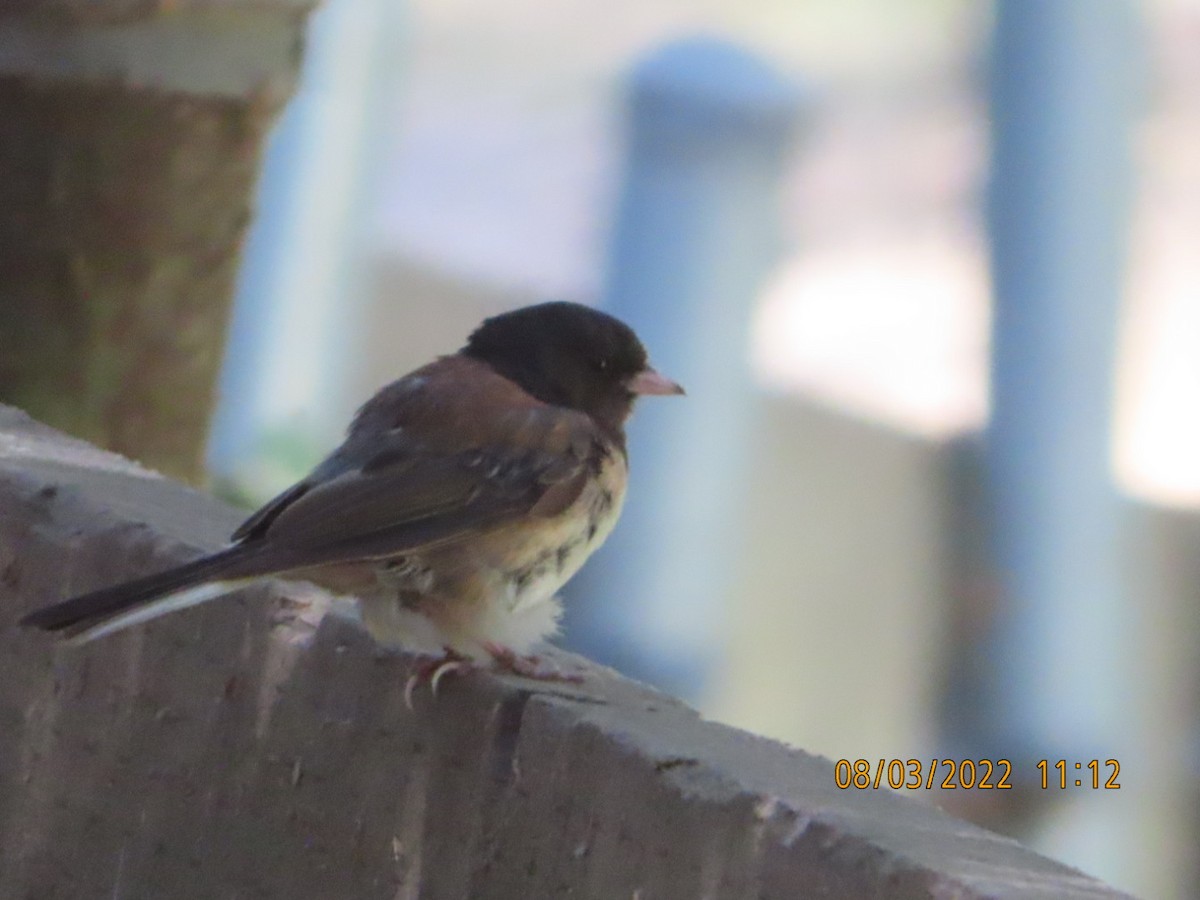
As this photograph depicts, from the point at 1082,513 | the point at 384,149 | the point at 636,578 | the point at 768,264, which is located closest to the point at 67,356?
the point at 636,578

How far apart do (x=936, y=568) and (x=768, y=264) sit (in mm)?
1280

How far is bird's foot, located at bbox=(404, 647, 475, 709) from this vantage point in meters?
1.78

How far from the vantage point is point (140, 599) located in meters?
1.70

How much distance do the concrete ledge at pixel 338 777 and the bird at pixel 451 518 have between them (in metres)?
0.09

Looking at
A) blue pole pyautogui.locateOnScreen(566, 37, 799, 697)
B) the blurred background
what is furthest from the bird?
blue pole pyautogui.locateOnScreen(566, 37, 799, 697)

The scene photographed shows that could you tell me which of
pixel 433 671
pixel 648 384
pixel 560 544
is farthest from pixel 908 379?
pixel 433 671

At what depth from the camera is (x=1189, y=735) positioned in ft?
18.7

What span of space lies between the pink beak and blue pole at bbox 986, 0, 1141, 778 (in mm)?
2980

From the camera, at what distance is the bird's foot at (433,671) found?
1.78 m

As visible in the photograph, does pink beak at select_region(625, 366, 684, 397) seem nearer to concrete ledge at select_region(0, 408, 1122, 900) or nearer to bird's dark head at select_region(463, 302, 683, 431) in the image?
bird's dark head at select_region(463, 302, 683, 431)

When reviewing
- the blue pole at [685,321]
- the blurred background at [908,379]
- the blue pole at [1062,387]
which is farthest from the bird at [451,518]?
the blue pole at [1062,387]

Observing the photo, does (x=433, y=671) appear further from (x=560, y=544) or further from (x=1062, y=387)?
(x=1062, y=387)

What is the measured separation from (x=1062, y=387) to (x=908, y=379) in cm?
81

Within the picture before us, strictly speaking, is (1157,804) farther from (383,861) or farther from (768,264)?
(383,861)
